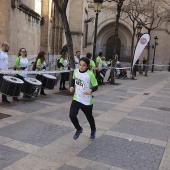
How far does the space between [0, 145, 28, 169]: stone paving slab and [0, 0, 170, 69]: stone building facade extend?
30.1 feet

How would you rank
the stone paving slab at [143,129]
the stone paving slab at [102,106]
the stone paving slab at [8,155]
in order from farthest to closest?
the stone paving slab at [102,106] → the stone paving slab at [143,129] → the stone paving slab at [8,155]

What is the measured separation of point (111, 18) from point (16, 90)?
→ 107ft

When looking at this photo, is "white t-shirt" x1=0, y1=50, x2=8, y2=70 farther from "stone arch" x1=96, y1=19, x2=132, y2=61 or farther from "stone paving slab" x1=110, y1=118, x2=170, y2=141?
"stone arch" x1=96, y1=19, x2=132, y2=61

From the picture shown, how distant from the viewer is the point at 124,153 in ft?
16.4

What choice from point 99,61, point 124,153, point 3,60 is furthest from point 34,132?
point 99,61

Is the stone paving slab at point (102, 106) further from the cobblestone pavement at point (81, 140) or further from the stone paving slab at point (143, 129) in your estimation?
the stone paving slab at point (143, 129)

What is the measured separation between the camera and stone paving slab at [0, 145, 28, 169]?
14.1 ft

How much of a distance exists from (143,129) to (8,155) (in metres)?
3.42

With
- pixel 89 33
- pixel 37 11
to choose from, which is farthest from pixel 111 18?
pixel 37 11

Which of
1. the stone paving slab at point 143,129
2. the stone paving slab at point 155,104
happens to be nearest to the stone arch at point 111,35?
the stone paving slab at point 155,104

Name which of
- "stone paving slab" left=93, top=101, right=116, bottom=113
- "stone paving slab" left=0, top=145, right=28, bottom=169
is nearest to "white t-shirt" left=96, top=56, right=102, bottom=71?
"stone paving slab" left=93, top=101, right=116, bottom=113

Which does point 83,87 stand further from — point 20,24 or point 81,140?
point 20,24

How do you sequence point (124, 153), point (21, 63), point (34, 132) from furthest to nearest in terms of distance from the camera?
1. point (21, 63)
2. point (34, 132)
3. point (124, 153)

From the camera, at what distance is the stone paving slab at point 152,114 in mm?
8001
